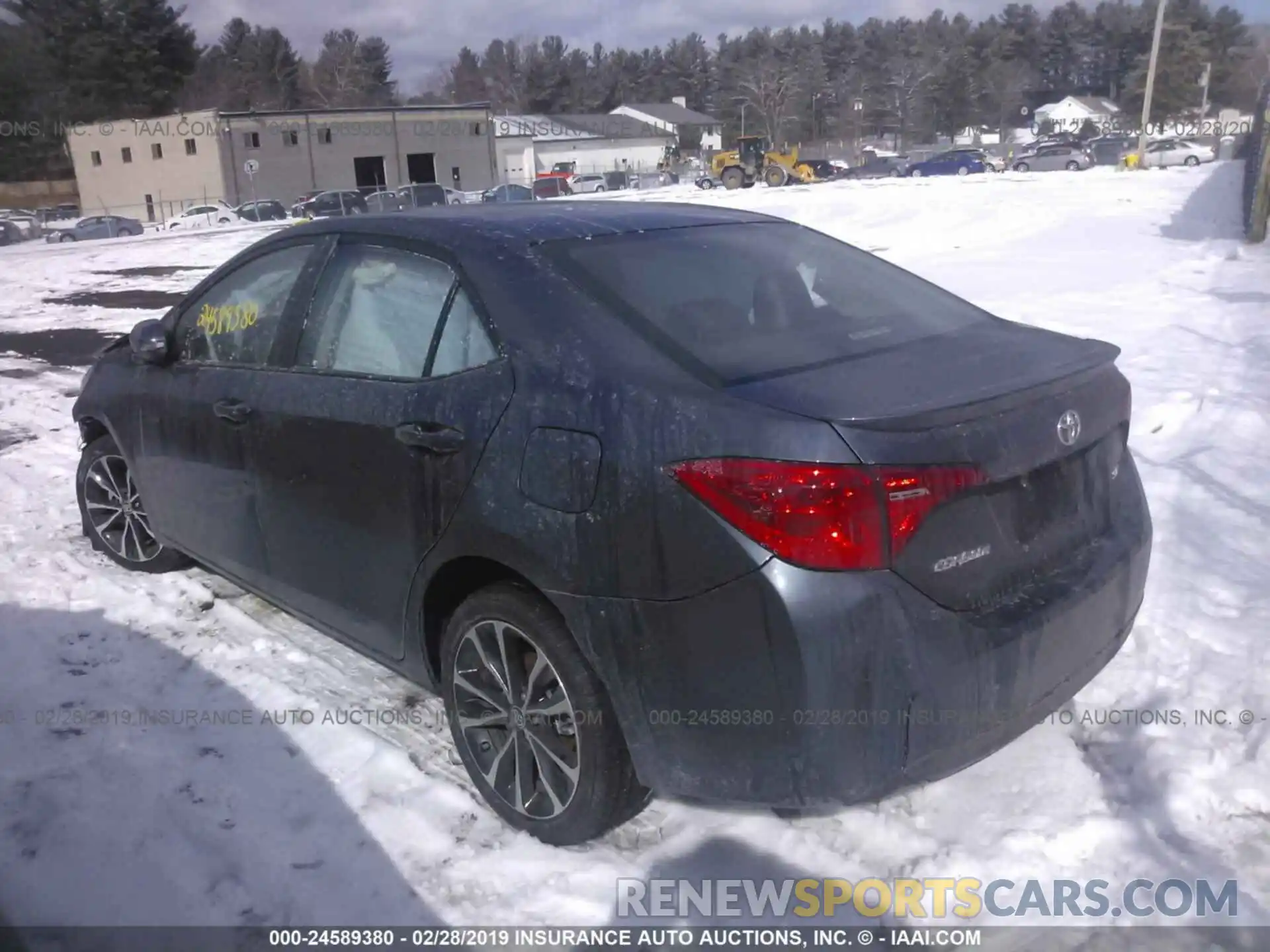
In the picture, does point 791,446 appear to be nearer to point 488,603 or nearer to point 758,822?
point 488,603

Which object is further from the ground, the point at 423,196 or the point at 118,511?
the point at 118,511

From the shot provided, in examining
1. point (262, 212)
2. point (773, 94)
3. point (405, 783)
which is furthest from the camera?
point (773, 94)

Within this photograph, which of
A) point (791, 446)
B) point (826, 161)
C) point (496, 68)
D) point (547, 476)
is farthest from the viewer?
point (496, 68)

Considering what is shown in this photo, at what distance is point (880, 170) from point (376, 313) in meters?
59.5

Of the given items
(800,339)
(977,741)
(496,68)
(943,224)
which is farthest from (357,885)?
(496,68)

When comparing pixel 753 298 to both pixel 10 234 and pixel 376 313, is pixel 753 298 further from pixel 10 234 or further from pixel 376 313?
pixel 10 234

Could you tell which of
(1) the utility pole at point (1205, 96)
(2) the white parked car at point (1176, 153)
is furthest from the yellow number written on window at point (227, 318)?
(1) the utility pole at point (1205, 96)

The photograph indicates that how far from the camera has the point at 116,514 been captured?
5.05m

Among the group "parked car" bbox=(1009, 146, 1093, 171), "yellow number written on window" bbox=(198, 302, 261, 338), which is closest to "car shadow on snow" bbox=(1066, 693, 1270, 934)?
"yellow number written on window" bbox=(198, 302, 261, 338)

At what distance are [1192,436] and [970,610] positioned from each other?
4.42 m

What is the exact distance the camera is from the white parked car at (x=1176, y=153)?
53219 millimetres

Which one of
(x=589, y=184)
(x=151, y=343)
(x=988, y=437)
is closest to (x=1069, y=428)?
(x=988, y=437)

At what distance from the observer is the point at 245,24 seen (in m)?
94.2

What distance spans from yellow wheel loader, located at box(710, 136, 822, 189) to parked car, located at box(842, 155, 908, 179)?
276 inches
